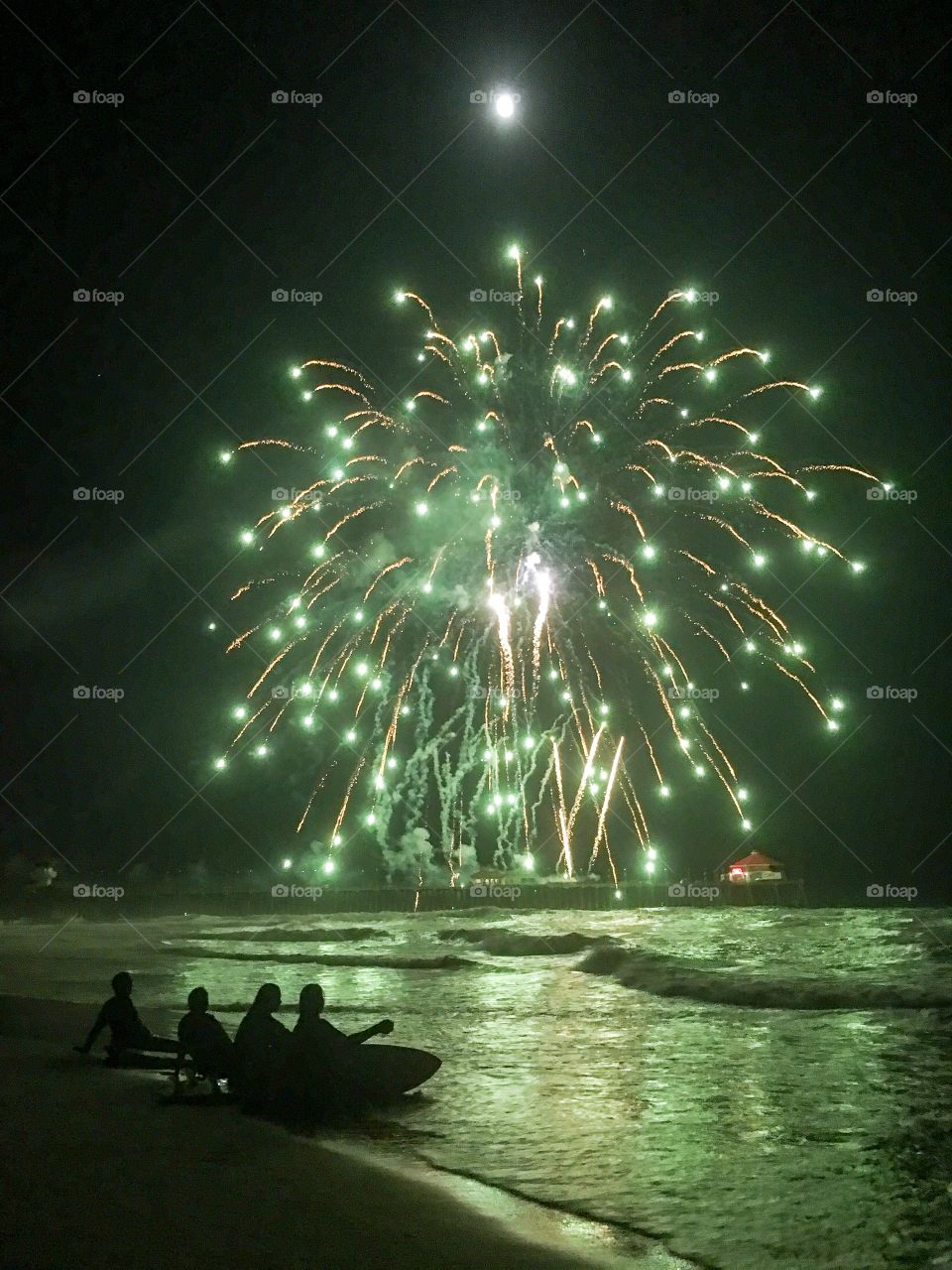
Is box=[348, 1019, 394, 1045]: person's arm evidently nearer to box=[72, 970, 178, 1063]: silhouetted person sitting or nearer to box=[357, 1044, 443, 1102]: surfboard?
box=[357, 1044, 443, 1102]: surfboard

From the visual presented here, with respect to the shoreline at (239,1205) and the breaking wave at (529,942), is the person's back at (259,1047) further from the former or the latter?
the breaking wave at (529,942)

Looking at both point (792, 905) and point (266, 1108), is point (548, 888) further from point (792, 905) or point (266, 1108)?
point (266, 1108)

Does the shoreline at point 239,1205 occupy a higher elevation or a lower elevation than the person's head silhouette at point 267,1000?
lower

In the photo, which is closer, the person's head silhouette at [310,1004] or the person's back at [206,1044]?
the person's head silhouette at [310,1004]

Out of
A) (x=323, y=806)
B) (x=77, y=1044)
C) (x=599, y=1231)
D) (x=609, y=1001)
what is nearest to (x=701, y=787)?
(x=323, y=806)

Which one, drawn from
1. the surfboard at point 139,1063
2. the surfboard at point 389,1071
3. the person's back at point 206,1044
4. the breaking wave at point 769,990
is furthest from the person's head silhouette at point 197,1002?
the breaking wave at point 769,990

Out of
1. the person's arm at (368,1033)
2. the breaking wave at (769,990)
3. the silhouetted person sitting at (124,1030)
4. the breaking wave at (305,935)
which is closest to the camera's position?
the person's arm at (368,1033)

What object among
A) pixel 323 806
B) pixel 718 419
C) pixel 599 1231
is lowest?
pixel 599 1231
